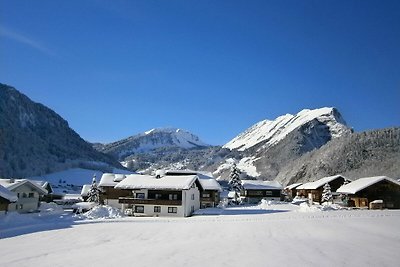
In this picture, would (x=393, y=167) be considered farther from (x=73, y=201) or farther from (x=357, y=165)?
(x=73, y=201)

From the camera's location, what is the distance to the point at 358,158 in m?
151

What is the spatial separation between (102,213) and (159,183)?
10343 millimetres

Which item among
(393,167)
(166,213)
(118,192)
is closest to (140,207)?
(166,213)

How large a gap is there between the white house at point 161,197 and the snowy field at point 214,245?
1857 cm

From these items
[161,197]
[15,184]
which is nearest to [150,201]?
[161,197]

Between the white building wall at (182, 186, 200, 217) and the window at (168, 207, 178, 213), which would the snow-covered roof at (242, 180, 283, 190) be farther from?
the window at (168, 207, 178, 213)

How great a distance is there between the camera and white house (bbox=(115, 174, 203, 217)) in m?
51.5

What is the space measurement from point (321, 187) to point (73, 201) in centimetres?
5984

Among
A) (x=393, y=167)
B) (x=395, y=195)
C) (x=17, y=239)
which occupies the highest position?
(x=393, y=167)

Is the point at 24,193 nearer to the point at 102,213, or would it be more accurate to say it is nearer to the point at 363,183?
the point at 102,213

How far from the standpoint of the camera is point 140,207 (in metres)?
53.0

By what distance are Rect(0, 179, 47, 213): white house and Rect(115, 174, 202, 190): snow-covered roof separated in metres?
16.9

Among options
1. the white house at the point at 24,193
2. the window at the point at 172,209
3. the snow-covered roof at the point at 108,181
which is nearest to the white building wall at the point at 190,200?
the window at the point at 172,209

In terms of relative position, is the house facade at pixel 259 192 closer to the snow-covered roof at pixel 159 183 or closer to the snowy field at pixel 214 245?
the snow-covered roof at pixel 159 183
